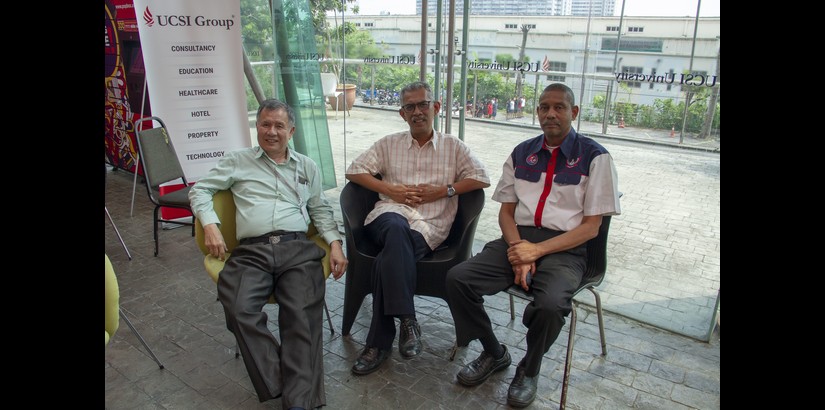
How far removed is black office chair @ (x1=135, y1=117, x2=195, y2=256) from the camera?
13.5 ft

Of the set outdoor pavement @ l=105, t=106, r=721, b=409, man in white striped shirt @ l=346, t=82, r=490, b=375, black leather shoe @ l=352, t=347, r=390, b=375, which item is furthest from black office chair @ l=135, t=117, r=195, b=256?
black leather shoe @ l=352, t=347, r=390, b=375

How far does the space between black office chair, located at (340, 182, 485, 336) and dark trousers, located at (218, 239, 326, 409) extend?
0.79 ft

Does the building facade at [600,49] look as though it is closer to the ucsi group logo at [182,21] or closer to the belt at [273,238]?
the ucsi group logo at [182,21]

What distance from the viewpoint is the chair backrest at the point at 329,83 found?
495 cm

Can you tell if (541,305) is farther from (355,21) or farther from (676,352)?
(355,21)

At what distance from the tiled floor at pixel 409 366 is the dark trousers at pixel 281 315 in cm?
23

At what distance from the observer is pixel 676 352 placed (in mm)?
2980

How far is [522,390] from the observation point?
2.52 m

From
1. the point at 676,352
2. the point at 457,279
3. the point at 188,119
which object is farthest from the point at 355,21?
the point at 676,352

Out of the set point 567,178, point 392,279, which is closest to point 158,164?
point 392,279

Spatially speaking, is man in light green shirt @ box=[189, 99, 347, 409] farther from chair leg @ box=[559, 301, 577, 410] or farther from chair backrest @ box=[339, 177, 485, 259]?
chair leg @ box=[559, 301, 577, 410]

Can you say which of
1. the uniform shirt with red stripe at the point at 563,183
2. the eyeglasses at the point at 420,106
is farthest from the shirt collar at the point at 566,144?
the eyeglasses at the point at 420,106

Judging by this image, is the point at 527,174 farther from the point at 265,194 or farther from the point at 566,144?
the point at 265,194
